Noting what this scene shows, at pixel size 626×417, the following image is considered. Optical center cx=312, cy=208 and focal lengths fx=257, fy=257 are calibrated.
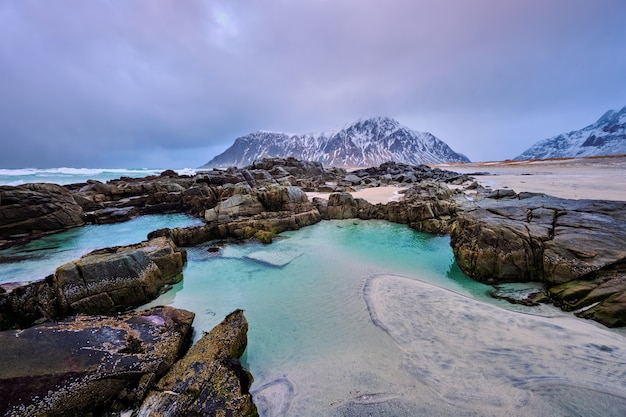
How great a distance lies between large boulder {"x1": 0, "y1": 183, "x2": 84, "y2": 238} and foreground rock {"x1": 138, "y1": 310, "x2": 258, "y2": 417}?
22.0 metres

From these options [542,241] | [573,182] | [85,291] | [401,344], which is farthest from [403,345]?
[573,182]

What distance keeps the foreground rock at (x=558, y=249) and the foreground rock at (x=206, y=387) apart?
8.82m

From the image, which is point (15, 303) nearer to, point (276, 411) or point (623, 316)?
point (276, 411)

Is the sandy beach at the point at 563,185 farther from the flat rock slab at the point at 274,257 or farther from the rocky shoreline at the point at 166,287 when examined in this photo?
the flat rock slab at the point at 274,257

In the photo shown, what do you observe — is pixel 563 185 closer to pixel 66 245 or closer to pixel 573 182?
pixel 573 182

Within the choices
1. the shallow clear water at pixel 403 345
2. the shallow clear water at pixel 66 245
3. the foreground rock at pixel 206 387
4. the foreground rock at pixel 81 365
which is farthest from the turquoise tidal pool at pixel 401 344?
the foreground rock at pixel 81 365

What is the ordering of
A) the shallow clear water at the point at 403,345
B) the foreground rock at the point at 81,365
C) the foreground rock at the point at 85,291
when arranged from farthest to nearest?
1. the foreground rock at the point at 85,291
2. the shallow clear water at the point at 403,345
3. the foreground rock at the point at 81,365

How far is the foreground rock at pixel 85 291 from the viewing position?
7559 millimetres

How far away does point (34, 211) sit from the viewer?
18.9 m

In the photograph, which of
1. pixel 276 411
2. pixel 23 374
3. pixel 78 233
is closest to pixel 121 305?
pixel 23 374

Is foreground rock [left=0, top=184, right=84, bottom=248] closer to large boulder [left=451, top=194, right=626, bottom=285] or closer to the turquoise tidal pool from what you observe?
the turquoise tidal pool

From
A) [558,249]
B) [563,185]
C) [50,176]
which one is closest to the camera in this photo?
[558,249]

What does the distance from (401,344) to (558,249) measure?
6.44 metres

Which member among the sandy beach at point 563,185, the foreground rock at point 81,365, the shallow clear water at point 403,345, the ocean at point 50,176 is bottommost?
the shallow clear water at point 403,345
